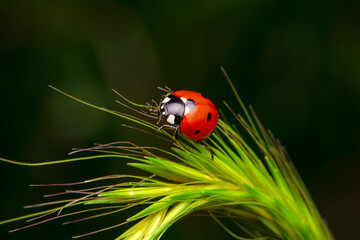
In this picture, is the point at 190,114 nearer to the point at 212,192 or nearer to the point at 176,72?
the point at 212,192

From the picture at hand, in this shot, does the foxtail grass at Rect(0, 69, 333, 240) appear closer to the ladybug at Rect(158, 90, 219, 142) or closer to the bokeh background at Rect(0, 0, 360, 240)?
the ladybug at Rect(158, 90, 219, 142)

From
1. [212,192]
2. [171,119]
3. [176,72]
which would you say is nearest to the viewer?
[212,192]

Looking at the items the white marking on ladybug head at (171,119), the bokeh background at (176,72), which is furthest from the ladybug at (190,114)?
the bokeh background at (176,72)

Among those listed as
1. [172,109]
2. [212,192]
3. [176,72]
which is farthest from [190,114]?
[176,72]

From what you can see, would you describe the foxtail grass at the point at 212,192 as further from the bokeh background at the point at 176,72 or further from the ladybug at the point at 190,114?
the bokeh background at the point at 176,72

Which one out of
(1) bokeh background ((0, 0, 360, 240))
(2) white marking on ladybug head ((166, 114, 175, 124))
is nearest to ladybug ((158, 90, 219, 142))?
(2) white marking on ladybug head ((166, 114, 175, 124))

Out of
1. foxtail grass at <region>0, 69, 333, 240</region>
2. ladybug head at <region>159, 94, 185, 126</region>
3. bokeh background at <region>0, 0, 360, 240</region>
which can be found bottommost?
foxtail grass at <region>0, 69, 333, 240</region>

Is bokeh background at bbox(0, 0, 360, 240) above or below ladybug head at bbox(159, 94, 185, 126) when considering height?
above

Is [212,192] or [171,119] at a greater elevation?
[171,119]
